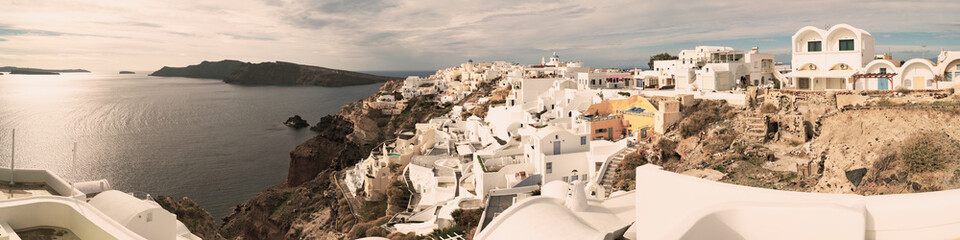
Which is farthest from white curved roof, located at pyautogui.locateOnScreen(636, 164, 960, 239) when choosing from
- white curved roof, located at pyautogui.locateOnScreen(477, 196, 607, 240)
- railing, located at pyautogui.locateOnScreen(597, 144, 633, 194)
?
railing, located at pyautogui.locateOnScreen(597, 144, 633, 194)

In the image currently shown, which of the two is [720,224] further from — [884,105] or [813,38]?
[813,38]

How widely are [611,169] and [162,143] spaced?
47371mm

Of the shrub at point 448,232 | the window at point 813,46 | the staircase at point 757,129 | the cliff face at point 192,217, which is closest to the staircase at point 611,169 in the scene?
the staircase at point 757,129

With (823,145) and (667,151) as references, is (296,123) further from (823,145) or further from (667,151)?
(823,145)

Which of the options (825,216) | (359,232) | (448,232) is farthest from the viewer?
(359,232)

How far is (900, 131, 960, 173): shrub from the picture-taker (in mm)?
11039

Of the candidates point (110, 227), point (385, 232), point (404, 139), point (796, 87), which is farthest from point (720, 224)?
point (404, 139)

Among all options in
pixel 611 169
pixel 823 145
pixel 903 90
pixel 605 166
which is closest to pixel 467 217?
pixel 605 166

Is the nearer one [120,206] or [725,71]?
[120,206]

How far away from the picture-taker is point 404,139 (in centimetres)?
2884

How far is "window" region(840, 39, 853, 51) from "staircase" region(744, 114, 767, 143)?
16.8ft

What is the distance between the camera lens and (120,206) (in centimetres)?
929

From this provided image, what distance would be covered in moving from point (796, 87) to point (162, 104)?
91119 mm

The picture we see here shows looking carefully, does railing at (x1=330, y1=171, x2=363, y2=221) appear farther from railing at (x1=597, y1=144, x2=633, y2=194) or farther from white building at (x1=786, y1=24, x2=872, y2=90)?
white building at (x1=786, y1=24, x2=872, y2=90)
